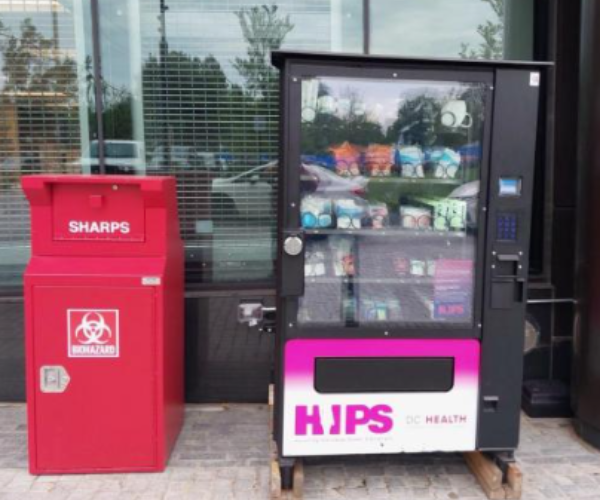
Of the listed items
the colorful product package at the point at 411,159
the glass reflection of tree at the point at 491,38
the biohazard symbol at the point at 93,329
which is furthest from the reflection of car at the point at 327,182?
the glass reflection of tree at the point at 491,38

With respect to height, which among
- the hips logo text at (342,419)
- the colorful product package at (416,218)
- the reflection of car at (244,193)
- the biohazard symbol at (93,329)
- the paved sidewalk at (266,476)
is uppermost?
the reflection of car at (244,193)

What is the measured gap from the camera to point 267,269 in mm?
4305

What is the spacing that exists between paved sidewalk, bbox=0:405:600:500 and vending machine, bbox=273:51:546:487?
24 centimetres

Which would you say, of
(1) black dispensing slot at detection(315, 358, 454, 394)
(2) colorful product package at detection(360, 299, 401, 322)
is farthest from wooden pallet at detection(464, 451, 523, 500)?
(2) colorful product package at detection(360, 299, 401, 322)

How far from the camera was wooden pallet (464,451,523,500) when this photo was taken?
9.67ft

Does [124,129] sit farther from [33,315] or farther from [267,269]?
[33,315]

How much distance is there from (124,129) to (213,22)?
36.9 inches

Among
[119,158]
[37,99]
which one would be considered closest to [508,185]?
[119,158]

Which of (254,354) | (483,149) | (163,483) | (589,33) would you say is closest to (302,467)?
(163,483)

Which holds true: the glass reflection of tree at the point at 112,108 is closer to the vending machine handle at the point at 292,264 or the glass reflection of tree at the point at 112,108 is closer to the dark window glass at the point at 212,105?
the dark window glass at the point at 212,105

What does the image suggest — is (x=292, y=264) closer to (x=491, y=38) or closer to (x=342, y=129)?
(x=342, y=129)

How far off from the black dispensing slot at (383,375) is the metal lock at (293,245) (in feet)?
1.70

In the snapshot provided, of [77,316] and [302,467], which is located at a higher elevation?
[77,316]

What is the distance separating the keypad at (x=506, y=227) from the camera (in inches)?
114
